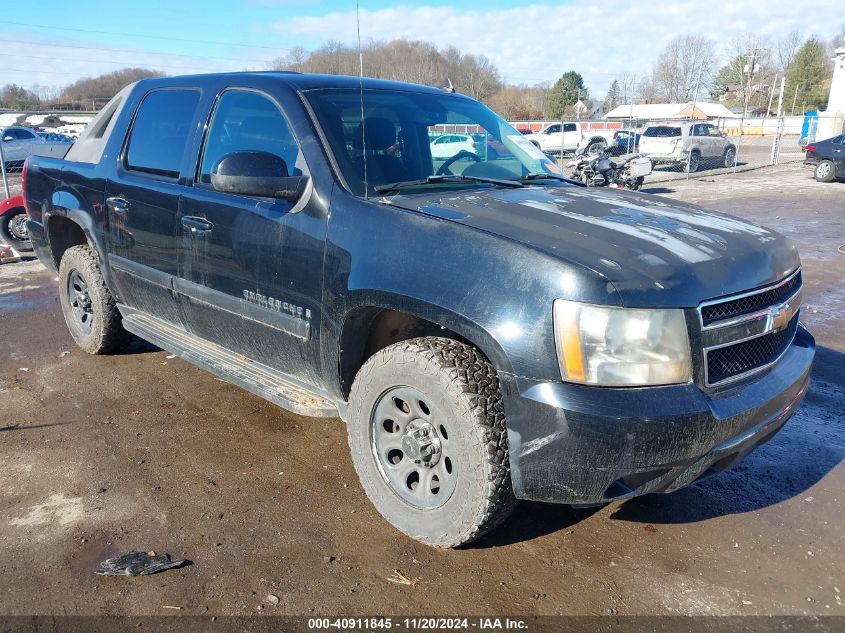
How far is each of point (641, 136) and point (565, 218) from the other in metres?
24.0

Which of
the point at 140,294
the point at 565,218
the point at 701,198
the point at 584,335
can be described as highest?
the point at 565,218

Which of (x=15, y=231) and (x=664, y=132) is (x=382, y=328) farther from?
(x=664, y=132)

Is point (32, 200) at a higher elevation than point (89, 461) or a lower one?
higher

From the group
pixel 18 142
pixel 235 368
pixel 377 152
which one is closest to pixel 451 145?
pixel 377 152

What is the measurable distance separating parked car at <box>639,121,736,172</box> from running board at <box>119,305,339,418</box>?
22.2 meters

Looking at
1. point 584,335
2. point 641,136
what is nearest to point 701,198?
point 641,136

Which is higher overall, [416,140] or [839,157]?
[416,140]

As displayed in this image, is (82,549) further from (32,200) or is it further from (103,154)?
(32,200)

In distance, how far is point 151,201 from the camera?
3930 mm

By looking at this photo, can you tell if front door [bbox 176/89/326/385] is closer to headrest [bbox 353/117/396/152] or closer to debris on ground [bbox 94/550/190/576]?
headrest [bbox 353/117/396/152]

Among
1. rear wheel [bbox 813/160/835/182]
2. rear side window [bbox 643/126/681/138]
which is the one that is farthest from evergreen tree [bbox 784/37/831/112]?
rear wheel [bbox 813/160/835/182]

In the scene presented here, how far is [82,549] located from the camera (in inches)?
112

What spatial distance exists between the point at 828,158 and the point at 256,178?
70.3ft

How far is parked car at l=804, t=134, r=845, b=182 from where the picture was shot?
19516mm
